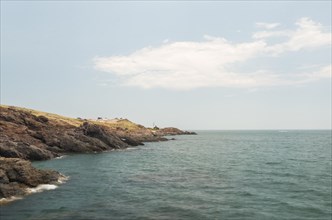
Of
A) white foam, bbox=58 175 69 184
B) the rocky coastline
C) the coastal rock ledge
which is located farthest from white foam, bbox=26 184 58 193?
white foam, bbox=58 175 69 184

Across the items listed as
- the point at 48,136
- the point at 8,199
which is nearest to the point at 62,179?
the point at 8,199

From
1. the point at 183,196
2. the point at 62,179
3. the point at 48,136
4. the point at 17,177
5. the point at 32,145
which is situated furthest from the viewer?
the point at 48,136

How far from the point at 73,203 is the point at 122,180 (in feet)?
56.7

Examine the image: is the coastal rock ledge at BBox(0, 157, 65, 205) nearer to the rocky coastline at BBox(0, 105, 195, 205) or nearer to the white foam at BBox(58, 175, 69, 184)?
the rocky coastline at BBox(0, 105, 195, 205)

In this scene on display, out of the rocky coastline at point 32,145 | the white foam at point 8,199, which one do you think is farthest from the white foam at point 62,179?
the white foam at point 8,199

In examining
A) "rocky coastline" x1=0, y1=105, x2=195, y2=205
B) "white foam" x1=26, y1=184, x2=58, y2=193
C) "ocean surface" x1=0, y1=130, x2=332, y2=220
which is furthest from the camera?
"rocky coastline" x1=0, y1=105, x2=195, y2=205

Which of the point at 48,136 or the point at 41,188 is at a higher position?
the point at 48,136

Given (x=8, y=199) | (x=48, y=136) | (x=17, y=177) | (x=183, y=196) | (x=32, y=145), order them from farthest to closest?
1. (x=48, y=136)
2. (x=32, y=145)
3. (x=17, y=177)
4. (x=183, y=196)
5. (x=8, y=199)

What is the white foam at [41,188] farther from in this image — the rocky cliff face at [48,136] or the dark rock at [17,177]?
the rocky cliff face at [48,136]

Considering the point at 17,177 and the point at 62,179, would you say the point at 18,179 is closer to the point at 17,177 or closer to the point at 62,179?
the point at 17,177

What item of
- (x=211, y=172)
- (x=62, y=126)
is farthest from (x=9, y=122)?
(x=211, y=172)

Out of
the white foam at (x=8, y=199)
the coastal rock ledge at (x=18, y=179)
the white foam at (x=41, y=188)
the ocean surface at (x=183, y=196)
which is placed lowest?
the ocean surface at (x=183, y=196)

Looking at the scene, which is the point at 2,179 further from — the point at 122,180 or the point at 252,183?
the point at 252,183

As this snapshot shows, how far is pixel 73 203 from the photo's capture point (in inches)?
1454
